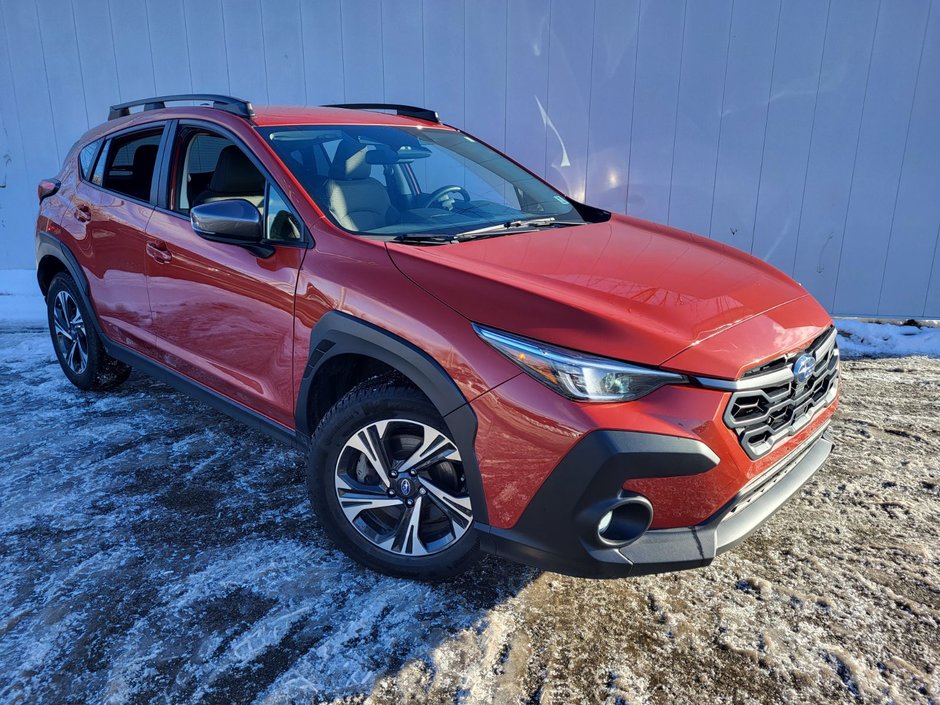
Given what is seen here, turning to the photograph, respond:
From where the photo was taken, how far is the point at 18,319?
6.19 meters

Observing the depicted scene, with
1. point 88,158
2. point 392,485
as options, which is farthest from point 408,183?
point 88,158

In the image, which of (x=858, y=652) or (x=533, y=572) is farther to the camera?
(x=533, y=572)

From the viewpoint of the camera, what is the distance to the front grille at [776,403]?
197cm

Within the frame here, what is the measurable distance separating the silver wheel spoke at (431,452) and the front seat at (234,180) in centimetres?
124

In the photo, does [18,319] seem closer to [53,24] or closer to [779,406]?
[53,24]

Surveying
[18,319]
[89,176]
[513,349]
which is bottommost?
[18,319]

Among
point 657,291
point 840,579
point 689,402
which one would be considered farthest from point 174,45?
point 840,579

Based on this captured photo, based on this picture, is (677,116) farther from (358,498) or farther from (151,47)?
(151,47)

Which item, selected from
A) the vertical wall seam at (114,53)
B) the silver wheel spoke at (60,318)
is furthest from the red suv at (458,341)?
the vertical wall seam at (114,53)

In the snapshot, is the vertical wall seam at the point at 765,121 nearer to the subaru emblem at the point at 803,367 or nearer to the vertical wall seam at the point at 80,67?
the subaru emblem at the point at 803,367

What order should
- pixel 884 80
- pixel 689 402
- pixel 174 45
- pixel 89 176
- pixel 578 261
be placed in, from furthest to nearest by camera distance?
1. pixel 174 45
2. pixel 884 80
3. pixel 89 176
4. pixel 578 261
5. pixel 689 402

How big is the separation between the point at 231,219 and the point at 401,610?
1572 mm

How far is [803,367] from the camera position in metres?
2.19

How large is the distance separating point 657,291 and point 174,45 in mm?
5503
